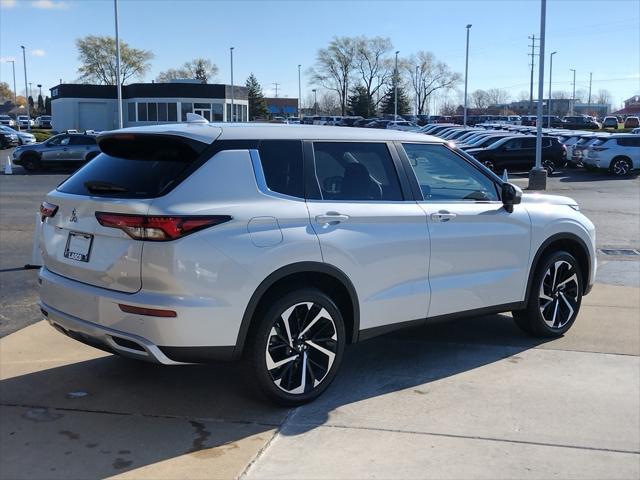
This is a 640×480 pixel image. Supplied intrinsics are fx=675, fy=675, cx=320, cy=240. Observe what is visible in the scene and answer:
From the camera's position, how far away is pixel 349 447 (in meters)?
3.89

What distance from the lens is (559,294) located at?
603 cm

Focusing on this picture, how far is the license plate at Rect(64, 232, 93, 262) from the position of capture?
13.6 ft

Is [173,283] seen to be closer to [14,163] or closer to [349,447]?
[349,447]

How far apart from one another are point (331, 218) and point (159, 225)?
3.77ft

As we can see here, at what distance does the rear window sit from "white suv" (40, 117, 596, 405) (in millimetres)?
11

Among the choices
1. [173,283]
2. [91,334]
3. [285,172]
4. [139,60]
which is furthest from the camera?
[139,60]

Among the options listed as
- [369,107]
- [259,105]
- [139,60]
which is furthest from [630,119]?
[139,60]

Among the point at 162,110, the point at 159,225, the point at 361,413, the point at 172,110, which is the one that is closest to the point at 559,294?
the point at 361,413

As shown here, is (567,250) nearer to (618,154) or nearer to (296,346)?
(296,346)

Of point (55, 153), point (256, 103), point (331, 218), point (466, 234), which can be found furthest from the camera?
point (256, 103)

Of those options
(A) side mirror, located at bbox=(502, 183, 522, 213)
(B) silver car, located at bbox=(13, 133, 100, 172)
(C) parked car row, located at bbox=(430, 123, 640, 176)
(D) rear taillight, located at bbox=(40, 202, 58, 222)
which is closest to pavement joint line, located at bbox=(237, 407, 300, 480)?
(D) rear taillight, located at bbox=(40, 202, 58, 222)

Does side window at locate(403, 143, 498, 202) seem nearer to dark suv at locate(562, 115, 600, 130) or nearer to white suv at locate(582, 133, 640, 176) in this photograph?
white suv at locate(582, 133, 640, 176)

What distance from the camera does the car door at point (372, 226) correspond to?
4.45 meters

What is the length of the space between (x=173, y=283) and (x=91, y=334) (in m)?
0.71
